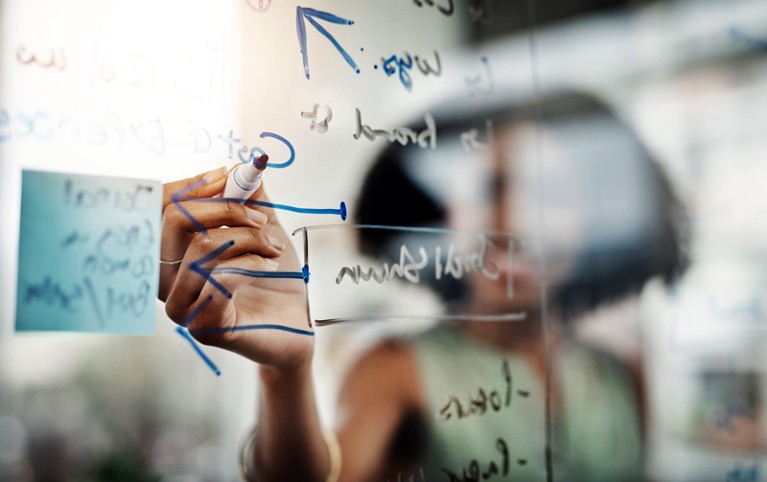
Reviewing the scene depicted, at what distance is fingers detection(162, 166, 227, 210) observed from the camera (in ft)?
2.32

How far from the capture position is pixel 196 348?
0.71m

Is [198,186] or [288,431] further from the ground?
[198,186]

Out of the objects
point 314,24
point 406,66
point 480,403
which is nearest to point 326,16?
point 314,24

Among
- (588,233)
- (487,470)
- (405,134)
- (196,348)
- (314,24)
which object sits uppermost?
(314,24)

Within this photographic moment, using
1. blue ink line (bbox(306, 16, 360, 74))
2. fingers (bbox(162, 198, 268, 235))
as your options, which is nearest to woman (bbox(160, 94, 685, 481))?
fingers (bbox(162, 198, 268, 235))

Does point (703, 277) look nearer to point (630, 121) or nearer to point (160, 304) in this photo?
point (630, 121)

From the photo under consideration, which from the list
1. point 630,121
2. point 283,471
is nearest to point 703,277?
point 630,121

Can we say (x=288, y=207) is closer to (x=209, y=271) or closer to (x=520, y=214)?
(x=209, y=271)

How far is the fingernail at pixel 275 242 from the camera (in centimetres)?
76

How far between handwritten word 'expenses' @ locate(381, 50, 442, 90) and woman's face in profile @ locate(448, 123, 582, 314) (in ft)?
0.40

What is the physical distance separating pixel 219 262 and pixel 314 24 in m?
0.27

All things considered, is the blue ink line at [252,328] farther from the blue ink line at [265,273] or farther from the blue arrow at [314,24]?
the blue arrow at [314,24]

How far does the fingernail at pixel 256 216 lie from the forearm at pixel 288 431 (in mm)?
141

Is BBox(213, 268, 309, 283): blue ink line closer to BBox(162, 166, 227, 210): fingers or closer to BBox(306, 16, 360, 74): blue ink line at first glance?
BBox(162, 166, 227, 210): fingers
